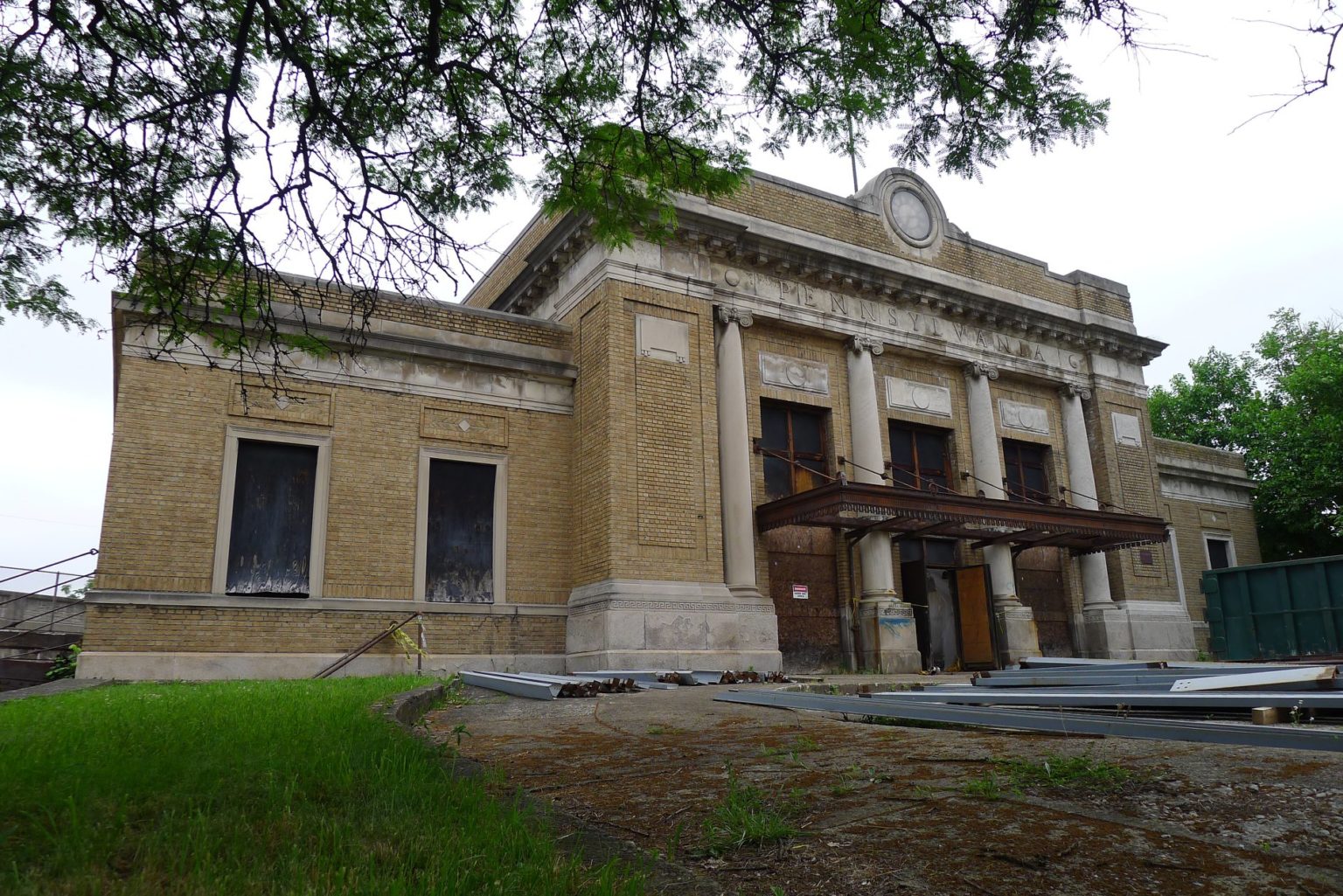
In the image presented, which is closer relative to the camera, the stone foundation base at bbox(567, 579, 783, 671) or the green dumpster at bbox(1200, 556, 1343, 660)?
the stone foundation base at bbox(567, 579, 783, 671)

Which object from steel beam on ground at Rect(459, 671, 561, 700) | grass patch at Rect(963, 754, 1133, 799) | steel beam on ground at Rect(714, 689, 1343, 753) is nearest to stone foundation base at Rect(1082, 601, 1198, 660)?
steel beam on ground at Rect(459, 671, 561, 700)

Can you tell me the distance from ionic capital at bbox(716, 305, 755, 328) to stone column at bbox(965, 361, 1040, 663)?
19.4ft

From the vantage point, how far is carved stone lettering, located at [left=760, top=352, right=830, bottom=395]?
17.7 meters

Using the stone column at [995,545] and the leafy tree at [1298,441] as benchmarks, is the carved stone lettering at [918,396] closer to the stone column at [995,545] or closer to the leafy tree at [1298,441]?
the stone column at [995,545]

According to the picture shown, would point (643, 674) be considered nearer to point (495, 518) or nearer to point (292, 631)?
point (495, 518)

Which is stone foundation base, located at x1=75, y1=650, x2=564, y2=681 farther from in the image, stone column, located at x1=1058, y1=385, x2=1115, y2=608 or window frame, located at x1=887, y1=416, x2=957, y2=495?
stone column, located at x1=1058, y1=385, x2=1115, y2=608

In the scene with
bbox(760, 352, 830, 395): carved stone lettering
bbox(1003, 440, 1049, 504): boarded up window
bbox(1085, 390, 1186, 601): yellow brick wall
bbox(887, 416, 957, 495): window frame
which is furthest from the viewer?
bbox(1085, 390, 1186, 601): yellow brick wall

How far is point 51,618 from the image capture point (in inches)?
687

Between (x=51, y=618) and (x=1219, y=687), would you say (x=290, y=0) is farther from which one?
(x=51, y=618)

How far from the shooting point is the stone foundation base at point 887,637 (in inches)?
649

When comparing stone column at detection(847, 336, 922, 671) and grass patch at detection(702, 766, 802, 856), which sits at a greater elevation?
stone column at detection(847, 336, 922, 671)

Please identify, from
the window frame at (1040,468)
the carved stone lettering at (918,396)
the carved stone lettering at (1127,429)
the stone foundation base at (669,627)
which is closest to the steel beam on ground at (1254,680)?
the stone foundation base at (669,627)

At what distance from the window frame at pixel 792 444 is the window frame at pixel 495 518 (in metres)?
4.87

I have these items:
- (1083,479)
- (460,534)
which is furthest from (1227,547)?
(460,534)
